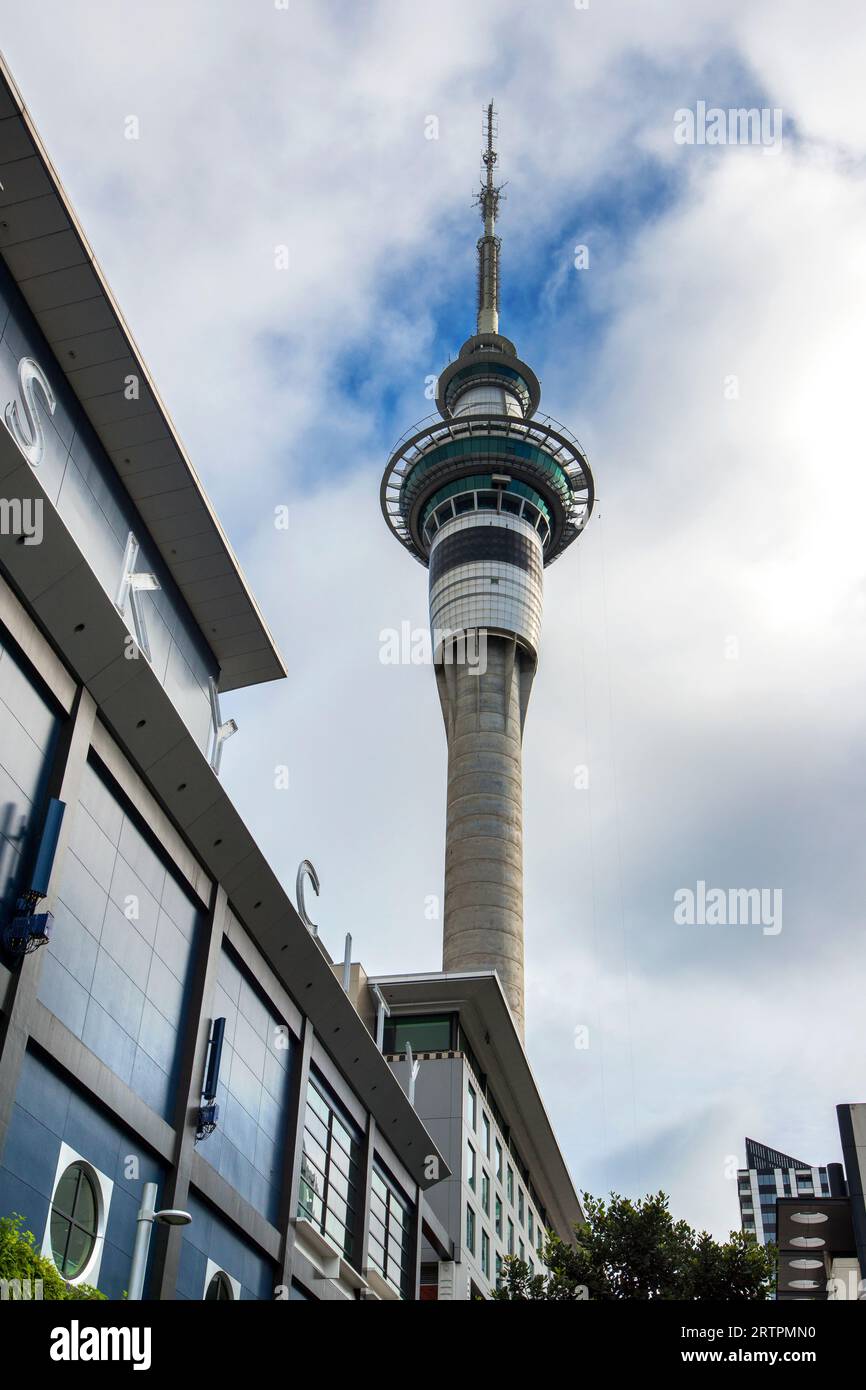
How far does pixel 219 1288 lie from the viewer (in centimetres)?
2994

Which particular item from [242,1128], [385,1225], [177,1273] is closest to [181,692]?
[242,1128]

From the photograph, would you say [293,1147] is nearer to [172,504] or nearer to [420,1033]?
[172,504]

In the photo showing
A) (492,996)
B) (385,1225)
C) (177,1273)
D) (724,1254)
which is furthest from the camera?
(492,996)

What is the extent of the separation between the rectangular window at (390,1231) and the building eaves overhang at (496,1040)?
51.4ft

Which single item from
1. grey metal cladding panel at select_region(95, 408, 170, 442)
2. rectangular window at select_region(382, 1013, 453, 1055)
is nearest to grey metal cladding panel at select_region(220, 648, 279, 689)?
grey metal cladding panel at select_region(95, 408, 170, 442)

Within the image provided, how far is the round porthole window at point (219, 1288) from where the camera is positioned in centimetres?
2944

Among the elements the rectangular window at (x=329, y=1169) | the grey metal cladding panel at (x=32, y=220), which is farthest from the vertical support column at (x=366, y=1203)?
the grey metal cladding panel at (x=32, y=220)

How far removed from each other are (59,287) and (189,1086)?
18609 mm

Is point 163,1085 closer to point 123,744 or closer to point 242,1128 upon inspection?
point 242,1128

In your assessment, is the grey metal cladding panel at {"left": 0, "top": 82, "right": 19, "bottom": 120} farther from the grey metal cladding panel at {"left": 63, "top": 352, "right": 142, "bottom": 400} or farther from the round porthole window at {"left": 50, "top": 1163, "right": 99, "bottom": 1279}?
the round porthole window at {"left": 50, "top": 1163, "right": 99, "bottom": 1279}

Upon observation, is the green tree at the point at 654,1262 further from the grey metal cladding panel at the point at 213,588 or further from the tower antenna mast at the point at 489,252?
the tower antenna mast at the point at 489,252

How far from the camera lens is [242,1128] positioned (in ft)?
105
